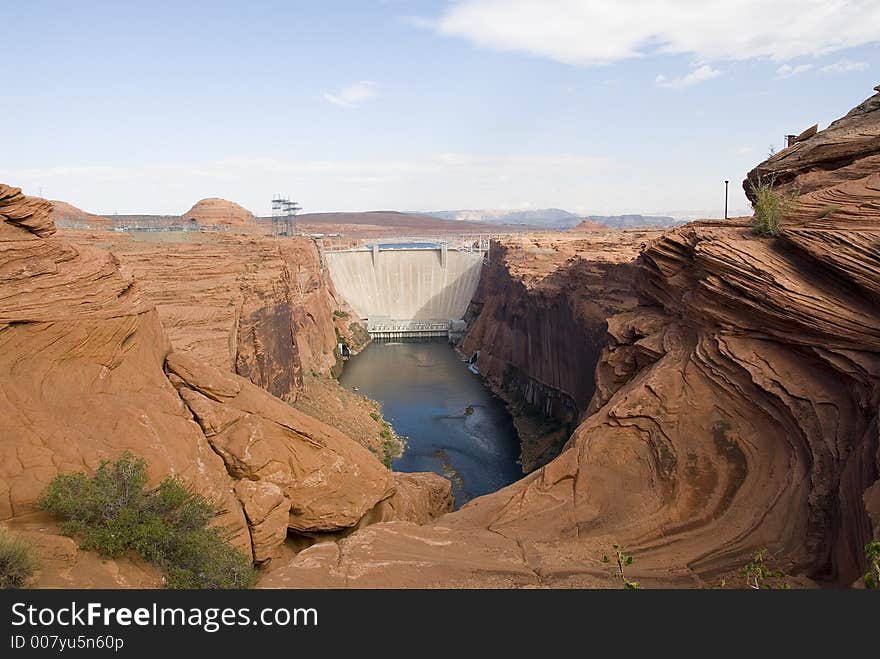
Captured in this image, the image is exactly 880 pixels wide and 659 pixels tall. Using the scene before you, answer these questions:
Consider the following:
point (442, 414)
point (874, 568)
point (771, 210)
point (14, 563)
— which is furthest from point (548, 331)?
point (14, 563)

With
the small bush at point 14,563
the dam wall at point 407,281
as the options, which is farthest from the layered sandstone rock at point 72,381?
the dam wall at point 407,281

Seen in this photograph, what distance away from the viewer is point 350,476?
16.7 meters

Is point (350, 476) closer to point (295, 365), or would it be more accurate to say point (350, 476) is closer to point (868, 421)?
point (868, 421)

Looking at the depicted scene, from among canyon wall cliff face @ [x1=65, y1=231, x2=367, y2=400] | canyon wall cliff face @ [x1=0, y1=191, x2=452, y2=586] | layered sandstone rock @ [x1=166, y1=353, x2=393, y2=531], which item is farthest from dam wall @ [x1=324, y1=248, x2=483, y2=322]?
canyon wall cliff face @ [x1=0, y1=191, x2=452, y2=586]

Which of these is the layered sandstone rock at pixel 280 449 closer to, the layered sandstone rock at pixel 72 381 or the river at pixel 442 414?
the layered sandstone rock at pixel 72 381

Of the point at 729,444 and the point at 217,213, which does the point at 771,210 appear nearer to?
the point at 729,444

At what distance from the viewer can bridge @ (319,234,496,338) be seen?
7426 cm

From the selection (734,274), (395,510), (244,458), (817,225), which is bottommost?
(395,510)

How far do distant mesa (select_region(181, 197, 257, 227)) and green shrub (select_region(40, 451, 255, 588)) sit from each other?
61.6 metres

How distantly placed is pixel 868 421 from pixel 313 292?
47240 mm

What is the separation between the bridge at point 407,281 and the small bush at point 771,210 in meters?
57.3
